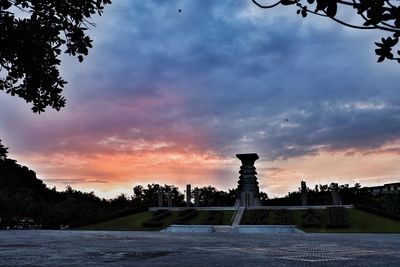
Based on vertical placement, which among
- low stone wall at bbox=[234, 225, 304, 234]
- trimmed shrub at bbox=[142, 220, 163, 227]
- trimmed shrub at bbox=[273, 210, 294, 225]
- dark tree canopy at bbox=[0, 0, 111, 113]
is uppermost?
dark tree canopy at bbox=[0, 0, 111, 113]

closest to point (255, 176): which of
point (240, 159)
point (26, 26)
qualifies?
point (240, 159)

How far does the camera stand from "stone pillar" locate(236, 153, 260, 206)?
6331 cm

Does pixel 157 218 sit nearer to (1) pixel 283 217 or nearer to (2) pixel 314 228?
(1) pixel 283 217

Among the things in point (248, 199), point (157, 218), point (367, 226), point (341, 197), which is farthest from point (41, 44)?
point (341, 197)

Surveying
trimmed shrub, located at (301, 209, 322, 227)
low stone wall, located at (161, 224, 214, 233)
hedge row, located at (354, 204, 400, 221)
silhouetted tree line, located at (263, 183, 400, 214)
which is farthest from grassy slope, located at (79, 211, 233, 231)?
silhouetted tree line, located at (263, 183, 400, 214)

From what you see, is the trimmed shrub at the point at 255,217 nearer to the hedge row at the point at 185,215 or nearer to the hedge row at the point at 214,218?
the hedge row at the point at 214,218

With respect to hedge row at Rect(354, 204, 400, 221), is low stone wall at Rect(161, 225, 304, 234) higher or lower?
lower

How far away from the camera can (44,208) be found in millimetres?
66125

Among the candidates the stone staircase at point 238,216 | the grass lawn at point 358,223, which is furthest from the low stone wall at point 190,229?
the grass lawn at point 358,223

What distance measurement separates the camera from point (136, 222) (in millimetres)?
50781

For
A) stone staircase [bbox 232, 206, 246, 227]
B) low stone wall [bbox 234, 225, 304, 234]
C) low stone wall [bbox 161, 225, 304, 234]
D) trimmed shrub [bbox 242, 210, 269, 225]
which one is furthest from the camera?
stone staircase [bbox 232, 206, 246, 227]

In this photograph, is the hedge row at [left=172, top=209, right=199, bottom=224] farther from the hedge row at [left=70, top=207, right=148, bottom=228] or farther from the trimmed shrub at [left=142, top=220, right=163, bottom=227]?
the hedge row at [left=70, top=207, right=148, bottom=228]

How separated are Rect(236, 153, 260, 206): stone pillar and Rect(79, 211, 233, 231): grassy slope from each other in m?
8.97

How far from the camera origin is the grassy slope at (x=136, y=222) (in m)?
48.1
